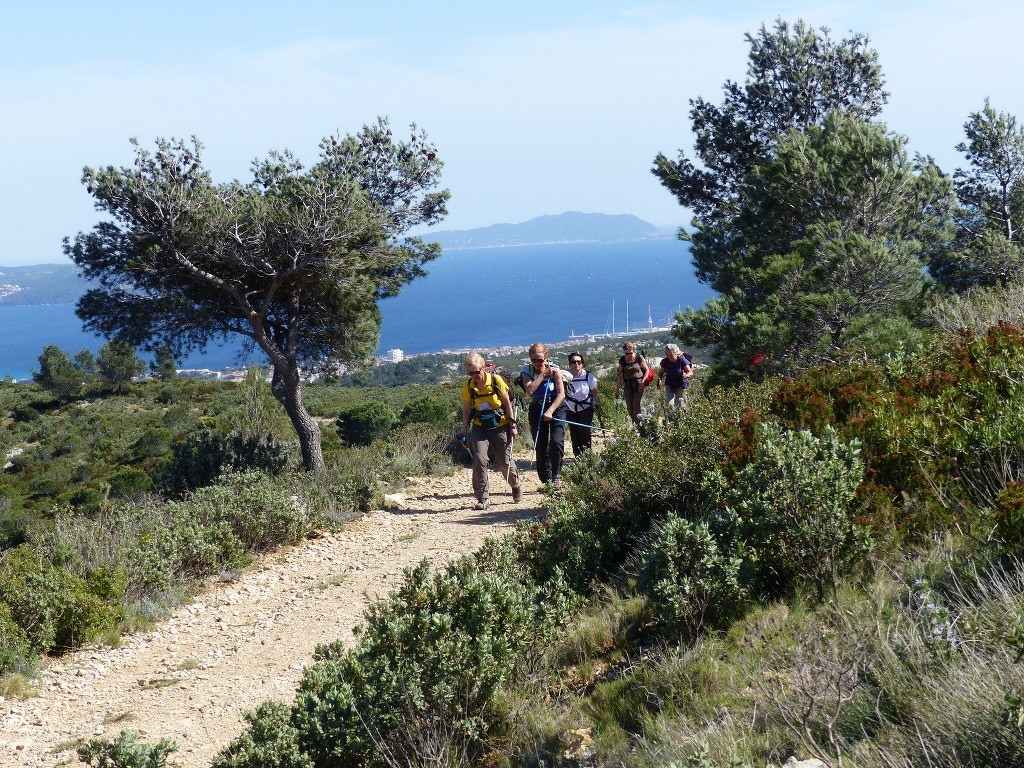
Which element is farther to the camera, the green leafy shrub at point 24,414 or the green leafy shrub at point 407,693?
the green leafy shrub at point 24,414

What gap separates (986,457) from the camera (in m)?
4.50

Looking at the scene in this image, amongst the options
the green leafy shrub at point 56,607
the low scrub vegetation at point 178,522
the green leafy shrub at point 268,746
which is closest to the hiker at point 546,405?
the low scrub vegetation at point 178,522

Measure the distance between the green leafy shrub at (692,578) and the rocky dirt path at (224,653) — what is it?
1.69 meters

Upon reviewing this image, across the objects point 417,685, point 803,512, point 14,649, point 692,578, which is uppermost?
point 803,512

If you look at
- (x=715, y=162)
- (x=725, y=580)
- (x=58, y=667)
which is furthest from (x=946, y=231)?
(x=58, y=667)

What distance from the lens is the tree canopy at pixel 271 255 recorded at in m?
11.4

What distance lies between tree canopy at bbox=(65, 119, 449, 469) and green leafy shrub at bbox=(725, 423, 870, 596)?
8.60m

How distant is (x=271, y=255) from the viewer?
12.0 meters

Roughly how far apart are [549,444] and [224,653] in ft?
14.4

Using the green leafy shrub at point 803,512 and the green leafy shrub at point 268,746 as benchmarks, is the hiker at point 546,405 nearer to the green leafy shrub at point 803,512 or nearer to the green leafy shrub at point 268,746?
the green leafy shrub at point 803,512

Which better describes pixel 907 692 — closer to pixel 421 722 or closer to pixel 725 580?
pixel 725 580

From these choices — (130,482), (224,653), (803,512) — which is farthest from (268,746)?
(130,482)

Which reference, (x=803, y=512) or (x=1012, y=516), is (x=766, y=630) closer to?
(x=803, y=512)

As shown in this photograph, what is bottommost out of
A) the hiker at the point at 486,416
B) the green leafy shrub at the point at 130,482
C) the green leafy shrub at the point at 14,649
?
the green leafy shrub at the point at 130,482
